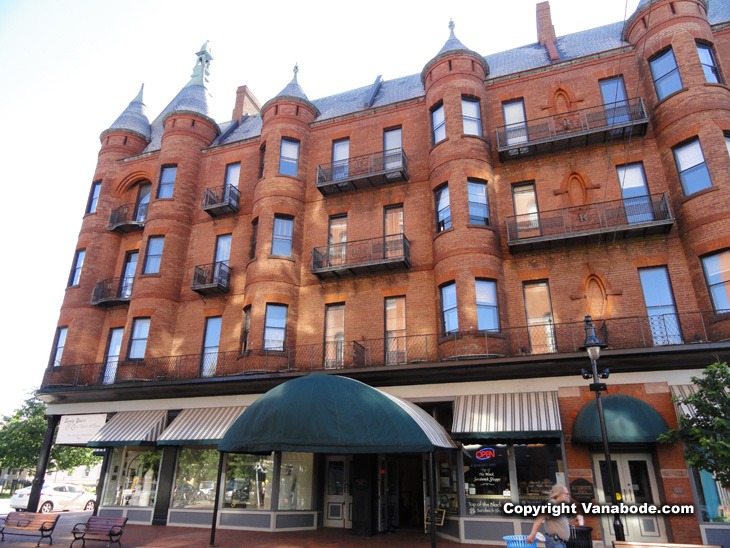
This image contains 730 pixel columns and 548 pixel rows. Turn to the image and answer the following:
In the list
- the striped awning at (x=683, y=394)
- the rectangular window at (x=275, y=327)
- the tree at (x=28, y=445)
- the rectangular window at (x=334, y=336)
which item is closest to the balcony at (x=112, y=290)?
the rectangular window at (x=275, y=327)

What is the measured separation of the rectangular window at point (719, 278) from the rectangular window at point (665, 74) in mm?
5895

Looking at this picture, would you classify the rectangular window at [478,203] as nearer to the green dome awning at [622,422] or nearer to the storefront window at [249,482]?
the green dome awning at [622,422]

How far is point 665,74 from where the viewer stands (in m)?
16.7

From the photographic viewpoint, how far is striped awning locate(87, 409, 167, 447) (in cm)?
1752

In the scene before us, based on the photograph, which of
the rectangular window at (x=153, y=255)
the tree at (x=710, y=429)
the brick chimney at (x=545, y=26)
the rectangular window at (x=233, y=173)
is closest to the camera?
the tree at (x=710, y=429)

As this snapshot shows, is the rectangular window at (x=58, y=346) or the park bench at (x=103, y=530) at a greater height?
the rectangular window at (x=58, y=346)

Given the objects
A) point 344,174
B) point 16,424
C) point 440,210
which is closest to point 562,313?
point 440,210

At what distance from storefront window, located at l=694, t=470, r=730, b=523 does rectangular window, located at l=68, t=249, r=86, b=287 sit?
25.0 metres

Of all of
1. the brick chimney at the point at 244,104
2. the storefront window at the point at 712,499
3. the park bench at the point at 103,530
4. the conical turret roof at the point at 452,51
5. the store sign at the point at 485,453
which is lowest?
the park bench at the point at 103,530

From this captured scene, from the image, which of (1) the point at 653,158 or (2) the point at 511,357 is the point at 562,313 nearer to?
(2) the point at 511,357

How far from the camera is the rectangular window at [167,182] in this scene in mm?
22781

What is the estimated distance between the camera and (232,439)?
32.5 feet

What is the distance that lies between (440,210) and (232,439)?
11.3m

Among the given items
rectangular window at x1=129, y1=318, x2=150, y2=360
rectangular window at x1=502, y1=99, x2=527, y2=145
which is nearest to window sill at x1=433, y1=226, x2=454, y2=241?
rectangular window at x1=502, y1=99, x2=527, y2=145
